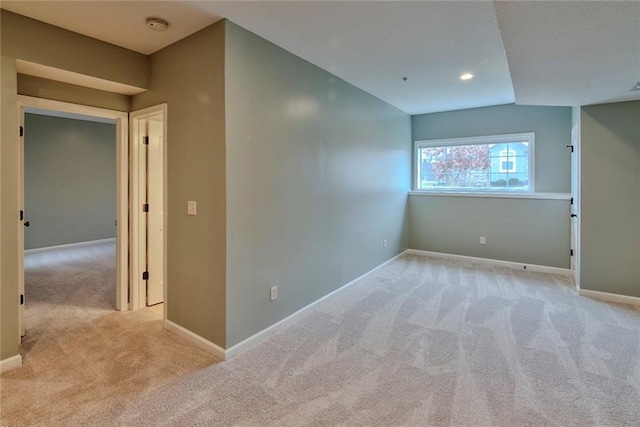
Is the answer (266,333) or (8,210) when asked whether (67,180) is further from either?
(266,333)

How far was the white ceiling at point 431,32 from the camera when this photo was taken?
1.89 m

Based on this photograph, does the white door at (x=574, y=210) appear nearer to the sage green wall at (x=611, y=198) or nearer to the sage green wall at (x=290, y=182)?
the sage green wall at (x=611, y=198)

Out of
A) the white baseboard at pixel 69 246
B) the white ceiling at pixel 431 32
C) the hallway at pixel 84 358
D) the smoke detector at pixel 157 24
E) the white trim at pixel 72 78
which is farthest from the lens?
the white baseboard at pixel 69 246

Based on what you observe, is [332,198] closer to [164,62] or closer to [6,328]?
[164,62]

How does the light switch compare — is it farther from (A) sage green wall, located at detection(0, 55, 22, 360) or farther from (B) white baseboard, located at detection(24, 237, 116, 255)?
(B) white baseboard, located at detection(24, 237, 116, 255)

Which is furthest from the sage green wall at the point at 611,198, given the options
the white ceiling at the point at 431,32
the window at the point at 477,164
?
the window at the point at 477,164

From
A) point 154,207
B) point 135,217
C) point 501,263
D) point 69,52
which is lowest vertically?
point 501,263

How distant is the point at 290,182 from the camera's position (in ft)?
10.2

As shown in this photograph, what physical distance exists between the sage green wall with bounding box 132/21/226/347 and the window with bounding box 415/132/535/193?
14.8 feet

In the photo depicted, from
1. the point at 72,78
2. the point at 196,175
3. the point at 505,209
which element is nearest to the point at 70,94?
the point at 72,78

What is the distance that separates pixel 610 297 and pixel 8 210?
19.3 feet

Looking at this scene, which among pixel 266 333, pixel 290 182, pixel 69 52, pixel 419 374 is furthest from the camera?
pixel 290 182

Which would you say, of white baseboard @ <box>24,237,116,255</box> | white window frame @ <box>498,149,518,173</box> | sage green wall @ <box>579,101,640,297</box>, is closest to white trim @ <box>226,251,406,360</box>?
sage green wall @ <box>579,101,640,297</box>

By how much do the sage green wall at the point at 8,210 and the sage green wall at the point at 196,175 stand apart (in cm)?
101
